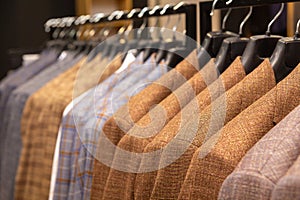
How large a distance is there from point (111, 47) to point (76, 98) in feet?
1.29

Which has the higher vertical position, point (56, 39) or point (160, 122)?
point (160, 122)

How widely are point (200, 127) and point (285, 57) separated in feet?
0.71

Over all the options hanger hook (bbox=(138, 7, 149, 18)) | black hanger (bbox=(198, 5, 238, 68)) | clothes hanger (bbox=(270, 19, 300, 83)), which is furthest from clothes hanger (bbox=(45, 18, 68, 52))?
clothes hanger (bbox=(270, 19, 300, 83))

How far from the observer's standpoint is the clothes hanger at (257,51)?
1119 mm

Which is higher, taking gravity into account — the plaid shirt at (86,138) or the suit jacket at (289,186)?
the suit jacket at (289,186)

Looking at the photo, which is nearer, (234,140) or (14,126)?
(234,140)

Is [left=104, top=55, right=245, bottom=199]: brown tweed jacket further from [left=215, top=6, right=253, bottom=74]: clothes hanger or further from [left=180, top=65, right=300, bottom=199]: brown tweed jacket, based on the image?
[left=180, top=65, right=300, bottom=199]: brown tweed jacket

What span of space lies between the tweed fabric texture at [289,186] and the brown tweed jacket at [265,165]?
21mm

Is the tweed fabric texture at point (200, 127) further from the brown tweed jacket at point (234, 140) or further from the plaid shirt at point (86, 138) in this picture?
the plaid shirt at point (86, 138)

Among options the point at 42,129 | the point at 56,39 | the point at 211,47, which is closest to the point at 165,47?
the point at 211,47

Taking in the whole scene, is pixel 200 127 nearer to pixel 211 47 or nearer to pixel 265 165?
pixel 265 165

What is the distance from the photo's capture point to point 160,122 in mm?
1107

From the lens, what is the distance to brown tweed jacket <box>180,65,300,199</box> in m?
0.84

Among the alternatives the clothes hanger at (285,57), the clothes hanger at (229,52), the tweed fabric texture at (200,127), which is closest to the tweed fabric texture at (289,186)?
the tweed fabric texture at (200,127)
